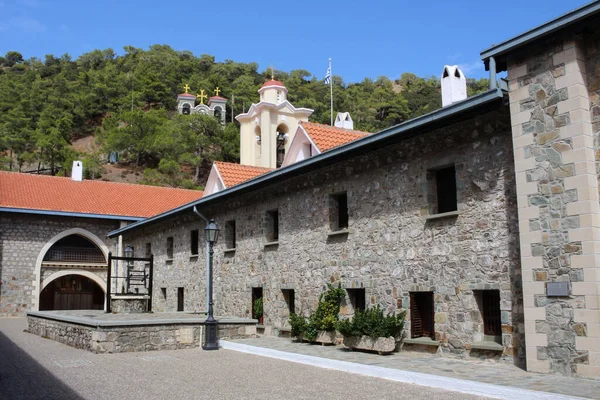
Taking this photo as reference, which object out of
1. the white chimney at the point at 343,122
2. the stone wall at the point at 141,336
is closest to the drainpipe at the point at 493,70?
the stone wall at the point at 141,336

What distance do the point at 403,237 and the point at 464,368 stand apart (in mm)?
3228

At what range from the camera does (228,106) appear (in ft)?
267

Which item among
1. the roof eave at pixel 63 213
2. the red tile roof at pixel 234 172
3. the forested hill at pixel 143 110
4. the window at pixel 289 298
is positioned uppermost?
the forested hill at pixel 143 110

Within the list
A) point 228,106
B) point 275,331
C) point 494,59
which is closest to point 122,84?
point 228,106

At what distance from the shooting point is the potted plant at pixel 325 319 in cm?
1280

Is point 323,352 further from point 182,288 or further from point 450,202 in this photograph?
point 182,288

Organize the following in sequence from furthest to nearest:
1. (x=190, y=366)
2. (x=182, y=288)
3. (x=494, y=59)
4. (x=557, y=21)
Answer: (x=182, y=288)
(x=190, y=366)
(x=494, y=59)
(x=557, y=21)

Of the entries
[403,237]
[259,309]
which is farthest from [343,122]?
[403,237]

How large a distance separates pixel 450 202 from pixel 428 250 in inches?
40.1

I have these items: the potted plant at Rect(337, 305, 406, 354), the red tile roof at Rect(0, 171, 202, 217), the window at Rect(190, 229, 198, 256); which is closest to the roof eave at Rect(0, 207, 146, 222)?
the red tile roof at Rect(0, 171, 202, 217)

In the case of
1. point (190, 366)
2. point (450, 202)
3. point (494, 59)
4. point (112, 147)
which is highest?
point (112, 147)

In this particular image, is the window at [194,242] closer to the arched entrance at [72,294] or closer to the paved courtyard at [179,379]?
the paved courtyard at [179,379]

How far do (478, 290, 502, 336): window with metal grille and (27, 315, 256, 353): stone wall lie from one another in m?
6.62

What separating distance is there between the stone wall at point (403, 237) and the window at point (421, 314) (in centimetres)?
18
